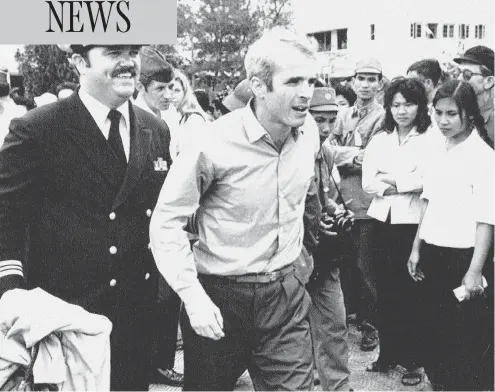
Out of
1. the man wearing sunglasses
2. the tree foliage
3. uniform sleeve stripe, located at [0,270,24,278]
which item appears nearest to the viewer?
uniform sleeve stripe, located at [0,270,24,278]

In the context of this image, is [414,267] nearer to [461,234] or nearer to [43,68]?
[461,234]

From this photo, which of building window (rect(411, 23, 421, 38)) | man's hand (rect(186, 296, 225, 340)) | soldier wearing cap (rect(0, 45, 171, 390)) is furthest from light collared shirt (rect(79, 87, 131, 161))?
building window (rect(411, 23, 421, 38))

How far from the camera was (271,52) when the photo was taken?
11.1 ft

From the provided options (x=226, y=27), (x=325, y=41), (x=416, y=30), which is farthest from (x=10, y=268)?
(x=325, y=41)

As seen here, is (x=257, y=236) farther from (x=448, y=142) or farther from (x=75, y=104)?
(x=448, y=142)

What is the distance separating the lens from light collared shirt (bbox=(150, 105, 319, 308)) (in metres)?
3.25

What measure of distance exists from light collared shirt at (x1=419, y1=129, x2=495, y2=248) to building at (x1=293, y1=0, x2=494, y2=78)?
22.1 meters

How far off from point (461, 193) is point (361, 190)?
4.73ft

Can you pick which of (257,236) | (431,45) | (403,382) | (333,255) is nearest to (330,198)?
(333,255)

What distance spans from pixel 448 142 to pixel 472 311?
100cm

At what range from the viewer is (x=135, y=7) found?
12.7 feet

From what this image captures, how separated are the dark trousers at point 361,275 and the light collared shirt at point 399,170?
0.98ft

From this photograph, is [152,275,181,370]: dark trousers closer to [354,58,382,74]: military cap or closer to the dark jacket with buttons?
the dark jacket with buttons

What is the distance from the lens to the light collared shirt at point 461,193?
14.9ft
